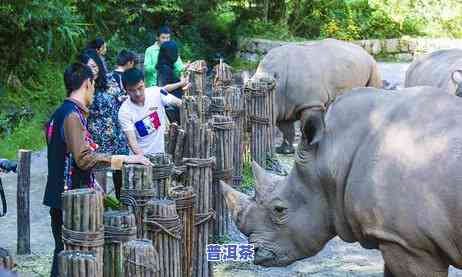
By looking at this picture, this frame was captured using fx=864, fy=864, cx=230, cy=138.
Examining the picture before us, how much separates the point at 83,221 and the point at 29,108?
875cm

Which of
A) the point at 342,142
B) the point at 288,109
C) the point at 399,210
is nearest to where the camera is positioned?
the point at 399,210

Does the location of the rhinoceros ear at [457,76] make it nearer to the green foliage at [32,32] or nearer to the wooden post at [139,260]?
the wooden post at [139,260]

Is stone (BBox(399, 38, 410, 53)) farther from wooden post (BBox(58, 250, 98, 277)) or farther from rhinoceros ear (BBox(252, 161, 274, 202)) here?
wooden post (BBox(58, 250, 98, 277))

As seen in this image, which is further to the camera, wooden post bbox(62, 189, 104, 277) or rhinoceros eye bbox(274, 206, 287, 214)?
rhinoceros eye bbox(274, 206, 287, 214)

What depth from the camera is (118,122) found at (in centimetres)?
711

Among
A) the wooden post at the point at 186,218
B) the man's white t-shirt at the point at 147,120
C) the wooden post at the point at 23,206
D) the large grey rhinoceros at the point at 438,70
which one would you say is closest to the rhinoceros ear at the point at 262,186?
the wooden post at the point at 186,218

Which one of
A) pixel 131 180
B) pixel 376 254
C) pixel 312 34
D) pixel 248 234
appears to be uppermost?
pixel 312 34

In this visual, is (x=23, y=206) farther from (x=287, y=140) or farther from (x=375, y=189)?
(x=287, y=140)

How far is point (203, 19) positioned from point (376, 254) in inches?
453

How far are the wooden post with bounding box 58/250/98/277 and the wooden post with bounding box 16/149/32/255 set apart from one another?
125 inches

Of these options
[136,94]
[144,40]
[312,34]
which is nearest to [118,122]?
[136,94]

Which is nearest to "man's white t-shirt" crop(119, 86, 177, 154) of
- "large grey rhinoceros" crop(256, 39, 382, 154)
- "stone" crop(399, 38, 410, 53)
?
"large grey rhinoceros" crop(256, 39, 382, 154)

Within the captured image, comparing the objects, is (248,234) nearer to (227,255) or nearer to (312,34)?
(227,255)

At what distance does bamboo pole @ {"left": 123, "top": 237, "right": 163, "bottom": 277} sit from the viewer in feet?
13.2
